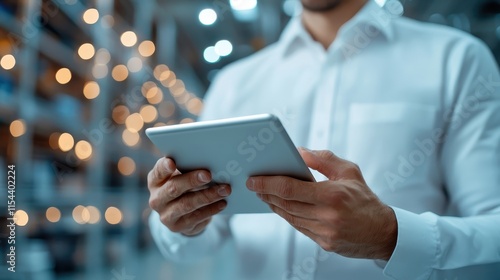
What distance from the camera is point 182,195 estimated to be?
0.98 metres

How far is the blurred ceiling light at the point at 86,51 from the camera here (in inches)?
172

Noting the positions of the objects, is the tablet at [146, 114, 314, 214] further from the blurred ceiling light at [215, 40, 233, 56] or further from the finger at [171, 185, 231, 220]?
the blurred ceiling light at [215, 40, 233, 56]

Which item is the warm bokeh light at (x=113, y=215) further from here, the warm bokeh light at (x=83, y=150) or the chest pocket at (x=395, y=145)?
the chest pocket at (x=395, y=145)

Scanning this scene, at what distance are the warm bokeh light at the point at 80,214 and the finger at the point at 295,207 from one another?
3697 millimetres

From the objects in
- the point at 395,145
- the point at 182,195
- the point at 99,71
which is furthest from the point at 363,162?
the point at 99,71

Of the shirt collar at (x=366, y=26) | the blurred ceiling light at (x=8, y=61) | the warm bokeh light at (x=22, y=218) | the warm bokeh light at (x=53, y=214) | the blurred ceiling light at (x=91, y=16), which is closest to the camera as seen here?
the shirt collar at (x=366, y=26)

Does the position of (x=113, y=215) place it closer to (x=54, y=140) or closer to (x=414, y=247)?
(x=54, y=140)

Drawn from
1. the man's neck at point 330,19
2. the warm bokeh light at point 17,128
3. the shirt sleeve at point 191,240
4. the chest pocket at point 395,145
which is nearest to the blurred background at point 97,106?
the warm bokeh light at point 17,128

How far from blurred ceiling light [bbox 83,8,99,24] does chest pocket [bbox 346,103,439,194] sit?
3.51 m

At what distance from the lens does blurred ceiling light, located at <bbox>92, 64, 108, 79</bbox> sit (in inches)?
180

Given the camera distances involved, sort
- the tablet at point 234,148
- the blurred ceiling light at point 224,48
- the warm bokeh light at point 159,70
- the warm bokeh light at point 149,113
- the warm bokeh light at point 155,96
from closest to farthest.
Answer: the tablet at point 234,148
the blurred ceiling light at point 224,48
the warm bokeh light at point 149,113
the warm bokeh light at point 155,96
the warm bokeh light at point 159,70

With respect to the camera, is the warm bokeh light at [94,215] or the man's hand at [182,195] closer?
the man's hand at [182,195]

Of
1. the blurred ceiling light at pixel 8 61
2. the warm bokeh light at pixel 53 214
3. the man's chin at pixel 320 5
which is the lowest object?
the man's chin at pixel 320 5

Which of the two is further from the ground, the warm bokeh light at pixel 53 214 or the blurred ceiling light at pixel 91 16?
the blurred ceiling light at pixel 91 16
